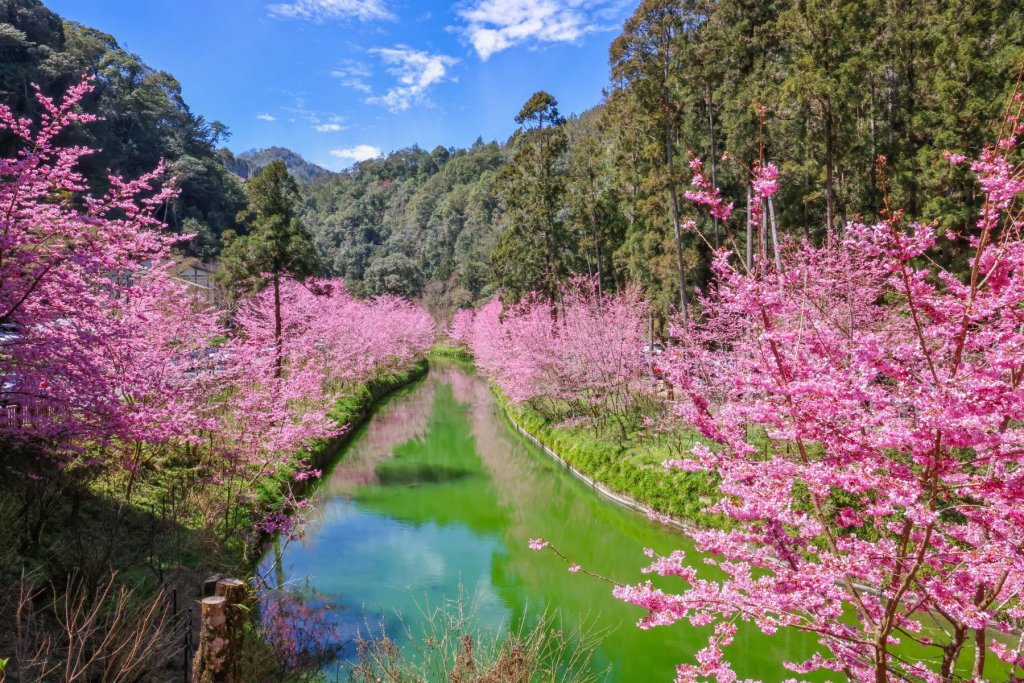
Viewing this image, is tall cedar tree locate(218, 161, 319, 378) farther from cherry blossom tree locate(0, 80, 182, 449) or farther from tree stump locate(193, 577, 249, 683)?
tree stump locate(193, 577, 249, 683)

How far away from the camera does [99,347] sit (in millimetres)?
6195

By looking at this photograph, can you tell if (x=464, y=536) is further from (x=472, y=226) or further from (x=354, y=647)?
(x=472, y=226)

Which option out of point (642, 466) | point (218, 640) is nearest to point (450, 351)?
point (642, 466)

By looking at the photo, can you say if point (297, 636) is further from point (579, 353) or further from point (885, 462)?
point (579, 353)

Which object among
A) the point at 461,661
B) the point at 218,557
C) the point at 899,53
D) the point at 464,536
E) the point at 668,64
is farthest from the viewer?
the point at 899,53

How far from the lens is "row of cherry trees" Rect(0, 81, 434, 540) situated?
4703 mm

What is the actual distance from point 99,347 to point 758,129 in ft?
29.9

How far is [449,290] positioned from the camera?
52188 millimetres

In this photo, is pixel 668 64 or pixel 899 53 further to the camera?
pixel 899 53

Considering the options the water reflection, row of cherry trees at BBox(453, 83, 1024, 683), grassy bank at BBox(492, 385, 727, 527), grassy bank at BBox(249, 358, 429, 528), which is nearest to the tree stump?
row of cherry trees at BBox(453, 83, 1024, 683)

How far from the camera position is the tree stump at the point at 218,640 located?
3.04 meters

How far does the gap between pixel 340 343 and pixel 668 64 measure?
579 inches

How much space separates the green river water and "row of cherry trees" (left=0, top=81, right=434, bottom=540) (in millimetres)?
2267

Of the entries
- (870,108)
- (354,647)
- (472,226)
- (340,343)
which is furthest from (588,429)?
(472,226)
